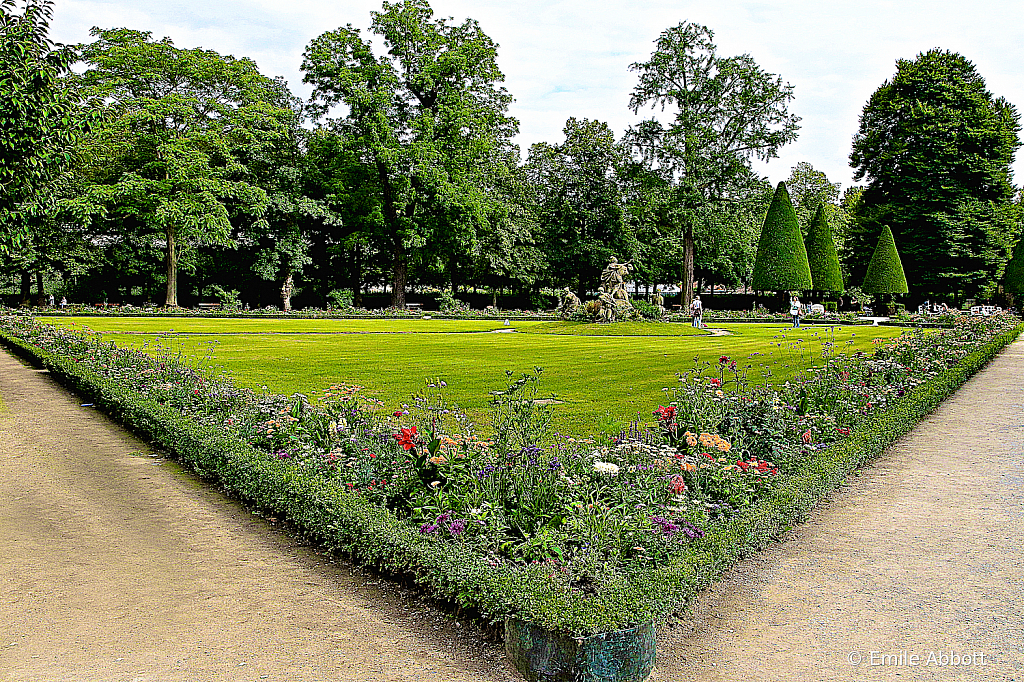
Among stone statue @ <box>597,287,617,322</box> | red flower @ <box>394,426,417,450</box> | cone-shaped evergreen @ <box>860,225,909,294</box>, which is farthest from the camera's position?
cone-shaped evergreen @ <box>860,225,909,294</box>

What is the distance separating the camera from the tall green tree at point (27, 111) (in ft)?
22.5

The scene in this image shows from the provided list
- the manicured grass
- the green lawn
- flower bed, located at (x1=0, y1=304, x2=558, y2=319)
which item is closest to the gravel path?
the green lawn

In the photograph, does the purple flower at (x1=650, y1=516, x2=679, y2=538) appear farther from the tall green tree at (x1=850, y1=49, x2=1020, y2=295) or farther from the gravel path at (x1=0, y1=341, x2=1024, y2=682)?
the tall green tree at (x1=850, y1=49, x2=1020, y2=295)

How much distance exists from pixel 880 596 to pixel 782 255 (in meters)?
30.6

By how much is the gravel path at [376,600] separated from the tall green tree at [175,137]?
91.3ft

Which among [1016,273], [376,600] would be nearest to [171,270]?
[376,600]

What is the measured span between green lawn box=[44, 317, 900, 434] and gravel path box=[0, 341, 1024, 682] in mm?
2664

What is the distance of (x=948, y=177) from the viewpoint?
3684 cm

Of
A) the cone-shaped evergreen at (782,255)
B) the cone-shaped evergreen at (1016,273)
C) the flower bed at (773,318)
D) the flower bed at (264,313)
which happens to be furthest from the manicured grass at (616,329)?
the cone-shaped evergreen at (1016,273)

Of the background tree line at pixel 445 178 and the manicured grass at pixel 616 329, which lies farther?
the background tree line at pixel 445 178

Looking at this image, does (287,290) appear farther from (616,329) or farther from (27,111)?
(27,111)

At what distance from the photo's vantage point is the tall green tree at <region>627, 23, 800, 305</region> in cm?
3612

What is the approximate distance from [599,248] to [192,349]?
85.4 ft

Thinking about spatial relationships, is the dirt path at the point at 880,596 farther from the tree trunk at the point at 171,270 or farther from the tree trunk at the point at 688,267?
the tree trunk at the point at 171,270
